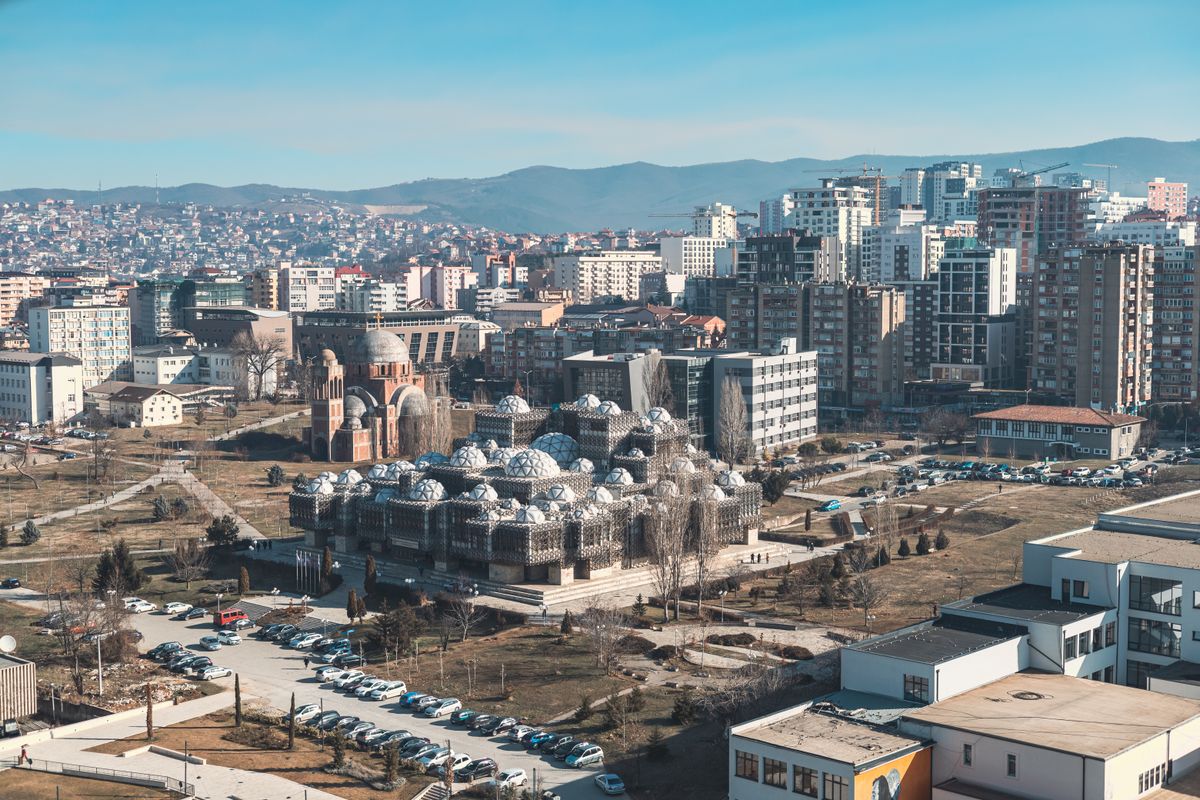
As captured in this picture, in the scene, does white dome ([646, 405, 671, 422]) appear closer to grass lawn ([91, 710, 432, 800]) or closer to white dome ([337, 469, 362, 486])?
white dome ([337, 469, 362, 486])

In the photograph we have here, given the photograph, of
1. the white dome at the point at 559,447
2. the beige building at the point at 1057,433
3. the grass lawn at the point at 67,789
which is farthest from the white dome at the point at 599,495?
the beige building at the point at 1057,433

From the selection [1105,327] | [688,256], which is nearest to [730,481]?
[1105,327]

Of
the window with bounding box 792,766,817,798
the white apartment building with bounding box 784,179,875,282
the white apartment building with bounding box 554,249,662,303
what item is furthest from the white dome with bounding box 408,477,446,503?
the white apartment building with bounding box 554,249,662,303

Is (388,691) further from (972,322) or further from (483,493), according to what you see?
(972,322)

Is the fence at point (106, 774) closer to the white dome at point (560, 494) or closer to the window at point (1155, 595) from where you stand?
the white dome at point (560, 494)

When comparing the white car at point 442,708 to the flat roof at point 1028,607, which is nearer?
the flat roof at point 1028,607

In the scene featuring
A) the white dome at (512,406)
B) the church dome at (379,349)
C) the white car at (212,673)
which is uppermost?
the church dome at (379,349)
